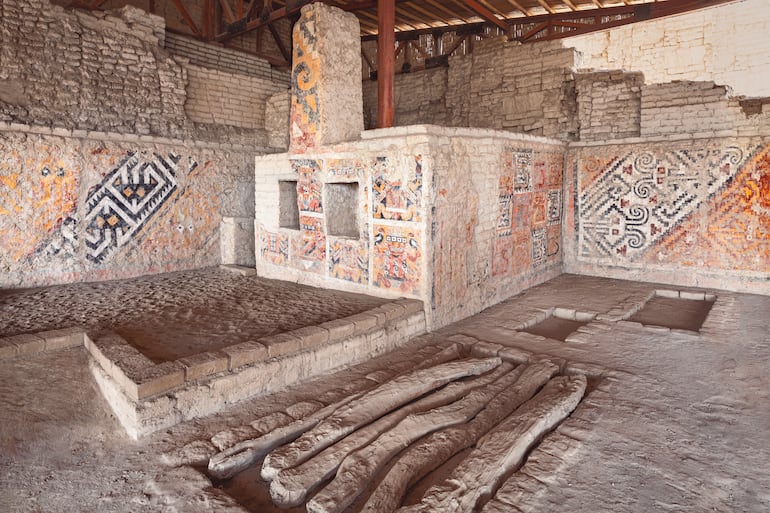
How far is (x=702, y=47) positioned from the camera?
246 inches

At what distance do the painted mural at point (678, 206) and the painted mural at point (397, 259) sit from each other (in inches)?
139

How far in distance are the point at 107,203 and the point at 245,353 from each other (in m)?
4.09


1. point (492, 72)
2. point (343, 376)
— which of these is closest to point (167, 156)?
point (343, 376)

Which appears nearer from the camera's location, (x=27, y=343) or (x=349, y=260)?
(x=27, y=343)

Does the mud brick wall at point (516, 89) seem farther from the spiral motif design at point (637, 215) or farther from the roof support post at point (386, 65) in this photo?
the roof support post at point (386, 65)

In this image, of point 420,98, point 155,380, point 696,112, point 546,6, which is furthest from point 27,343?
point 546,6

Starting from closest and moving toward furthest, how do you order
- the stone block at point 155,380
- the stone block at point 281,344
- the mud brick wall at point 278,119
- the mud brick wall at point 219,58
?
the stone block at point 155,380, the stone block at point 281,344, the mud brick wall at point 278,119, the mud brick wall at point 219,58

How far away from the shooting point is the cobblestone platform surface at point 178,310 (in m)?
3.77

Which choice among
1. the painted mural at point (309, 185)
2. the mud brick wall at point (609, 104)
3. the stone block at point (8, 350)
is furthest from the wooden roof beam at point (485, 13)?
the stone block at point (8, 350)

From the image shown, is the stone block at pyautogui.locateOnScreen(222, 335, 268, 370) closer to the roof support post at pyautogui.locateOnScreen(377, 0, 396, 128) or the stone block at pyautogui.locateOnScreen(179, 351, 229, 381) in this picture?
the stone block at pyautogui.locateOnScreen(179, 351, 229, 381)

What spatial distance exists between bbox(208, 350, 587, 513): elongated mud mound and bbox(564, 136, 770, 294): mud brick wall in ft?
12.8

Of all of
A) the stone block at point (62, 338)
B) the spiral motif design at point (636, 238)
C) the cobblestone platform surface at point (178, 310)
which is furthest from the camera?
the spiral motif design at point (636, 238)

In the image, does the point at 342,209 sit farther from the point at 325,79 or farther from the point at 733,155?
the point at 733,155

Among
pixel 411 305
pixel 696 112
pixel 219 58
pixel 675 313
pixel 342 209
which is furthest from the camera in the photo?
pixel 219 58
